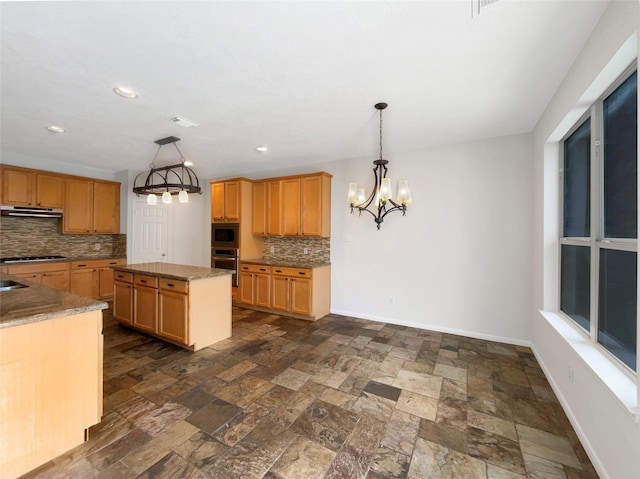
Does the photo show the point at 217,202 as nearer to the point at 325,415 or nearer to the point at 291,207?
the point at 291,207

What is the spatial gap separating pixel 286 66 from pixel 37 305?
2441 millimetres

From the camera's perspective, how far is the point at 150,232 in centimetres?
577

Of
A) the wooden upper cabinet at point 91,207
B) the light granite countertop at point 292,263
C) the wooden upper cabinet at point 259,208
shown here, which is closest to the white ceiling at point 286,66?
the wooden upper cabinet at point 259,208

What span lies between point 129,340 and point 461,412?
3.88 m

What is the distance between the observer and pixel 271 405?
84.7 inches

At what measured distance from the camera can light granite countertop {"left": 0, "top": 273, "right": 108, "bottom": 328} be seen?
1517 mm

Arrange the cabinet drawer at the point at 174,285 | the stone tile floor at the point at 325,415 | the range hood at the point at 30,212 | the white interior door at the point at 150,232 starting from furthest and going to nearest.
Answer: the white interior door at the point at 150,232 → the range hood at the point at 30,212 → the cabinet drawer at the point at 174,285 → the stone tile floor at the point at 325,415

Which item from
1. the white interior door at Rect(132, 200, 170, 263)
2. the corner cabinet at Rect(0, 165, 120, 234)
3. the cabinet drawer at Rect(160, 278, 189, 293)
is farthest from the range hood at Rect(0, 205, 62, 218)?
the cabinet drawer at Rect(160, 278, 189, 293)

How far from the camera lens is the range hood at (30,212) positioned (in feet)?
13.8

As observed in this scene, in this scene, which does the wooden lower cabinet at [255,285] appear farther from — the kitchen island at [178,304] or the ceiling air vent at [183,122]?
the ceiling air vent at [183,122]

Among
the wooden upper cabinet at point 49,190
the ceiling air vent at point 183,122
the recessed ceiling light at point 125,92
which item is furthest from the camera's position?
the wooden upper cabinet at point 49,190

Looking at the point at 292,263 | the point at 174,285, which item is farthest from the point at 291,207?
the point at 174,285

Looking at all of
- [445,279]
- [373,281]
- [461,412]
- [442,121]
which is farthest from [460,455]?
[442,121]

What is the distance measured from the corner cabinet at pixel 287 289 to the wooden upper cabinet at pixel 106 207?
123 inches
